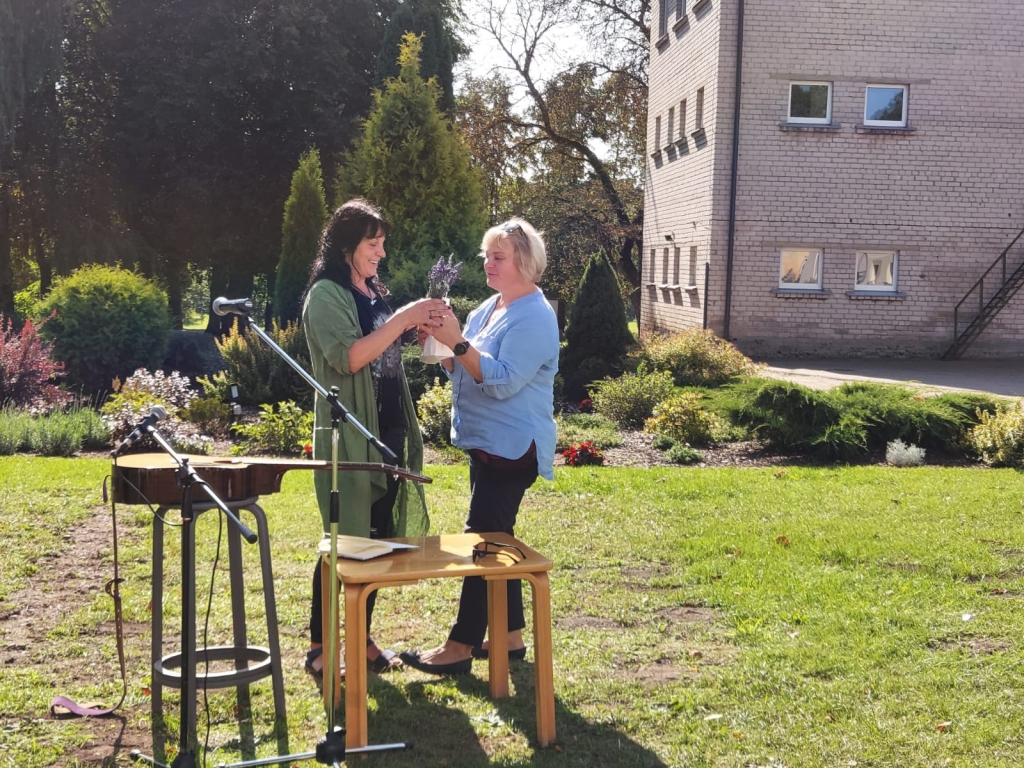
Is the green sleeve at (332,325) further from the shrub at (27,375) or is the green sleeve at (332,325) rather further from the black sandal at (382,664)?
the shrub at (27,375)

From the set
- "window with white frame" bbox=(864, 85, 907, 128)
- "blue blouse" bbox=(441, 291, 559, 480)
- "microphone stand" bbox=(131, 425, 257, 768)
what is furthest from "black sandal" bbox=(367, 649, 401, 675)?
"window with white frame" bbox=(864, 85, 907, 128)

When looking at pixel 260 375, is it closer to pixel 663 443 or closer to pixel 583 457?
pixel 583 457

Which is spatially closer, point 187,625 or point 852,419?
point 187,625

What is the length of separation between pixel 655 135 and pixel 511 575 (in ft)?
80.2

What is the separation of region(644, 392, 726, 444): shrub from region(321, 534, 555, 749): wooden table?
8109 millimetres

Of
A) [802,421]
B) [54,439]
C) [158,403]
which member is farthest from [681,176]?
[54,439]

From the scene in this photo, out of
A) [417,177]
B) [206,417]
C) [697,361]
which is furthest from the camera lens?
[417,177]

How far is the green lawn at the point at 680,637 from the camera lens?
4.04 metres

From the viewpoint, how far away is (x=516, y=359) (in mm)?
4410

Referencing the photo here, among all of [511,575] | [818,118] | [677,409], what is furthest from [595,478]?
[818,118]

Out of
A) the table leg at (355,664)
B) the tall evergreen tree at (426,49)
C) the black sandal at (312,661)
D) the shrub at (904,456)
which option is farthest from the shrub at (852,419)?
the tall evergreen tree at (426,49)

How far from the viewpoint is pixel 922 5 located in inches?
794

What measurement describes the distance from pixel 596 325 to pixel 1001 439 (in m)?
8.52

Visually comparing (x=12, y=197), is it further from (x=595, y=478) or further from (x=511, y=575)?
(x=511, y=575)
